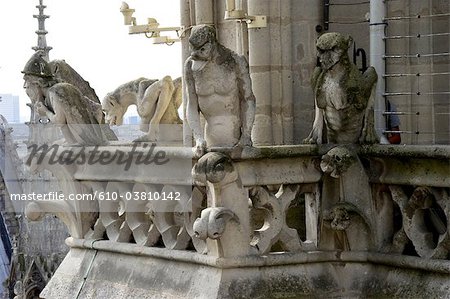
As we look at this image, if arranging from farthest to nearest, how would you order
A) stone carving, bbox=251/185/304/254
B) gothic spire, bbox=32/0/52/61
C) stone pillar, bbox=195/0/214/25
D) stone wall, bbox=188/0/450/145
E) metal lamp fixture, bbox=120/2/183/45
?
gothic spire, bbox=32/0/52/61 < metal lamp fixture, bbox=120/2/183/45 < stone pillar, bbox=195/0/214/25 < stone wall, bbox=188/0/450/145 < stone carving, bbox=251/185/304/254

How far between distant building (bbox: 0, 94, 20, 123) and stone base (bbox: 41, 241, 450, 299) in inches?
1531

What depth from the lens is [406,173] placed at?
51.7 feet

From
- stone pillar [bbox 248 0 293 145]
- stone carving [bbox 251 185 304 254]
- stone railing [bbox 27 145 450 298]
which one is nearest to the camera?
stone railing [bbox 27 145 450 298]

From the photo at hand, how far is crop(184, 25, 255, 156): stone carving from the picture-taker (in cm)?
1569

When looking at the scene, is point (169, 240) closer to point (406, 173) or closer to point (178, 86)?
point (406, 173)

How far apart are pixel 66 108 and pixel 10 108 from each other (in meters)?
44.9

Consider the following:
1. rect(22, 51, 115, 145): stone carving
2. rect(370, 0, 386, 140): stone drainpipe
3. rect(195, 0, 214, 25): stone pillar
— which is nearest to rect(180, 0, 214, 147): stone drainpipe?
rect(195, 0, 214, 25): stone pillar

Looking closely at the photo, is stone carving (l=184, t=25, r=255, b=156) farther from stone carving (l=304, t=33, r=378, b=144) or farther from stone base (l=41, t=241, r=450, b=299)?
stone base (l=41, t=241, r=450, b=299)

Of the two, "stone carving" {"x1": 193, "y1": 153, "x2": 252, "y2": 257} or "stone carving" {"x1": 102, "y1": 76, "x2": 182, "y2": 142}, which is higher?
"stone carving" {"x1": 102, "y1": 76, "x2": 182, "y2": 142}

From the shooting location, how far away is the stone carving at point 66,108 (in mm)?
17603

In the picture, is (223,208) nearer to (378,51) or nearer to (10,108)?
(378,51)

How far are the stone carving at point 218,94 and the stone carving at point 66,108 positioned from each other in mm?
1890

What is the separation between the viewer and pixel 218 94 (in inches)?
623

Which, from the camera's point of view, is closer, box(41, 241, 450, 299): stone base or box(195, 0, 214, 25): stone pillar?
box(41, 241, 450, 299): stone base
